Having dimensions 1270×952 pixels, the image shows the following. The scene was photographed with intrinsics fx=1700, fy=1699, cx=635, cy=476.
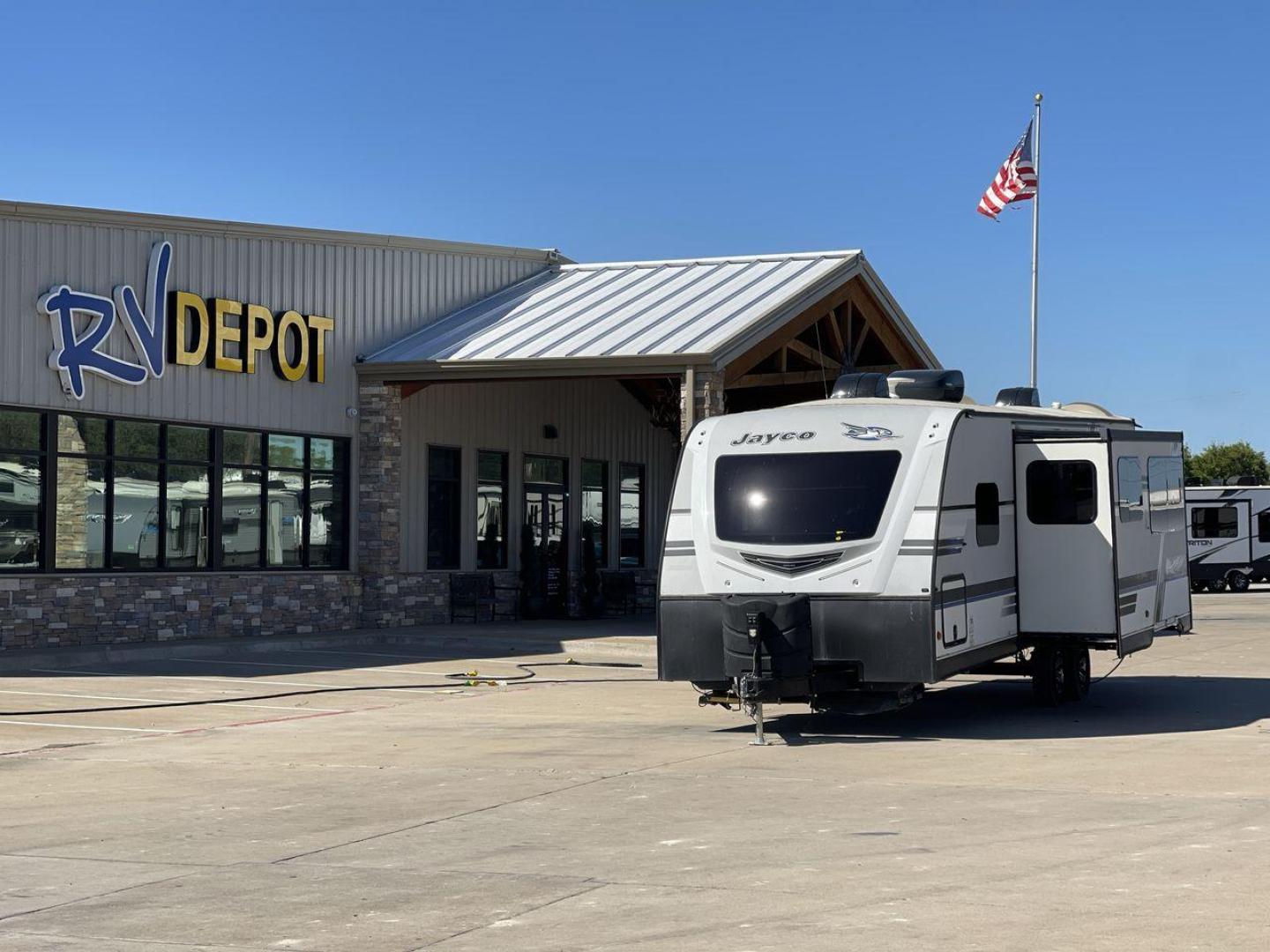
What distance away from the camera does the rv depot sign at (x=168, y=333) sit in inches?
898

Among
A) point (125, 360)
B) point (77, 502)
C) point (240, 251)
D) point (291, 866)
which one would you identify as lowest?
point (291, 866)

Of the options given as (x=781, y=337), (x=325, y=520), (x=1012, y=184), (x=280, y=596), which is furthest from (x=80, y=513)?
(x=1012, y=184)

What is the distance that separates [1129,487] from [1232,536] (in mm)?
33172

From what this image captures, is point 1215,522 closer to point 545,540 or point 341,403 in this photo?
point 545,540

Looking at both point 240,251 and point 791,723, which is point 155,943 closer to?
point 791,723

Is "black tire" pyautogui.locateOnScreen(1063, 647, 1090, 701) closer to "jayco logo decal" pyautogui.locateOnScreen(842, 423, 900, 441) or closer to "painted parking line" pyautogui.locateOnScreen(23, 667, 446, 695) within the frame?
"jayco logo decal" pyautogui.locateOnScreen(842, 423, 900, 441)

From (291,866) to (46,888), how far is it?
1233mm

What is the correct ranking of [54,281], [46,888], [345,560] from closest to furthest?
[46,888] → [54,281] → [345,560]

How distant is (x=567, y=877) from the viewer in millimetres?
8500

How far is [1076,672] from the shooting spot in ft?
56.5

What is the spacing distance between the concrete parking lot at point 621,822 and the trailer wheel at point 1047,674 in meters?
0.21

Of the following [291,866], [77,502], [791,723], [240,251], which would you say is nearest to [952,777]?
[791,723]

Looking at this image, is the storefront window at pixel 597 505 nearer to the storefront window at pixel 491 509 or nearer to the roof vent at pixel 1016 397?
the storefront window at pixel 491 509

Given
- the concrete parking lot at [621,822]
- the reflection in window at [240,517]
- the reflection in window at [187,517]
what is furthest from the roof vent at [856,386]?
the reflection in window at [240,517]
